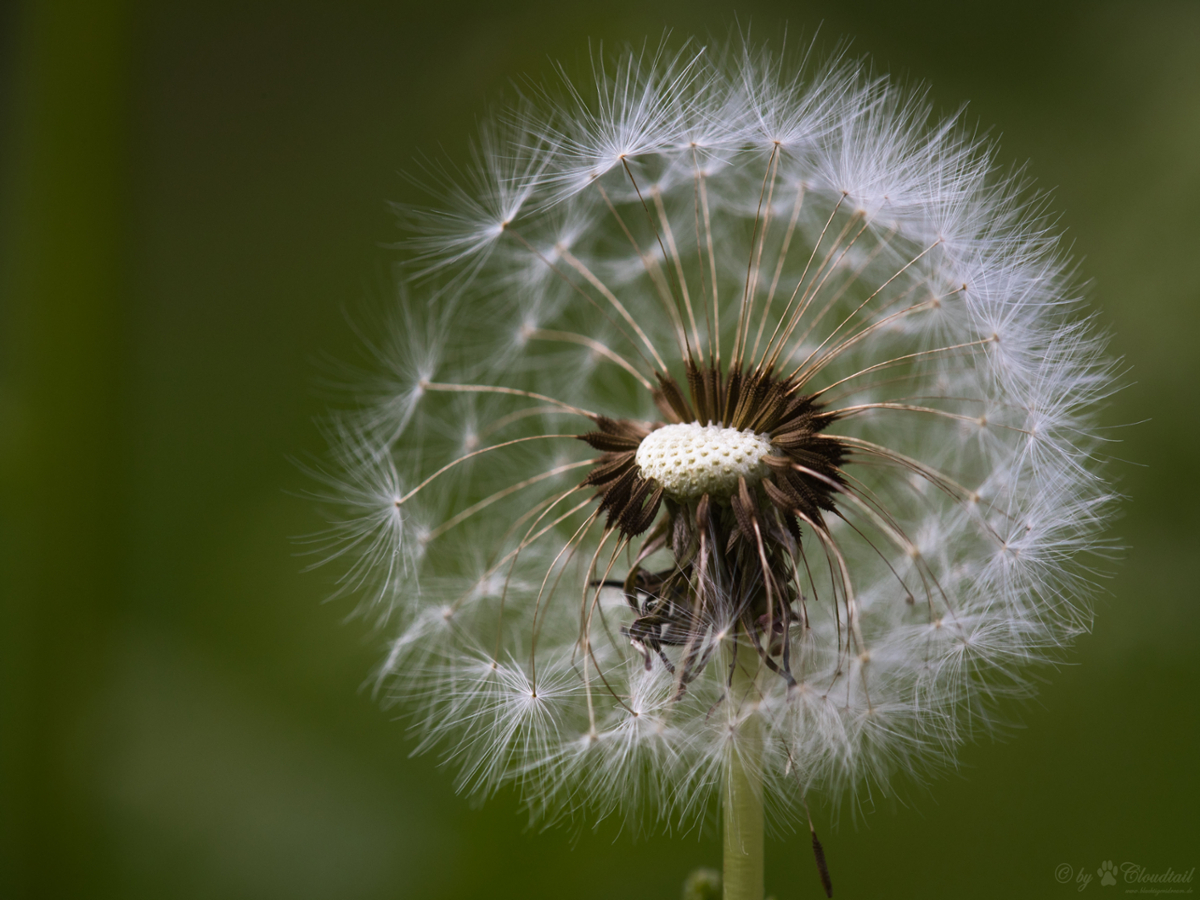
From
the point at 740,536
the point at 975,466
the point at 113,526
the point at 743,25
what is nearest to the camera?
the point at 740,536

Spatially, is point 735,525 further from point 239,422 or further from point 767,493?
point 239,422

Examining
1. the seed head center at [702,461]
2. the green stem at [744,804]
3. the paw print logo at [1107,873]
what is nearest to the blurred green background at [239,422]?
the paw print logo at [1107,873]

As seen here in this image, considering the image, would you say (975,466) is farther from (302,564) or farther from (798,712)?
(302,564)

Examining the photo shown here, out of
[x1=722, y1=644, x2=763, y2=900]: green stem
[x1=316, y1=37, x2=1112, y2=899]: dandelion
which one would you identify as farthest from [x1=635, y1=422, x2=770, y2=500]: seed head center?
[x1=722, y1=644, x2=763, y2=900]: green stem

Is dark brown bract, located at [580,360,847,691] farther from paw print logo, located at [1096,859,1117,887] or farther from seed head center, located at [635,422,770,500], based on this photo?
paw print logo, located at [1096,859,1117,887]

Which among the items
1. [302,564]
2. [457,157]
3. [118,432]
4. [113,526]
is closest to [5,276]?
[118,432]

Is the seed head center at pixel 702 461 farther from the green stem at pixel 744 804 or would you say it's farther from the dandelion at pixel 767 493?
the green stem at pixel 744 804
